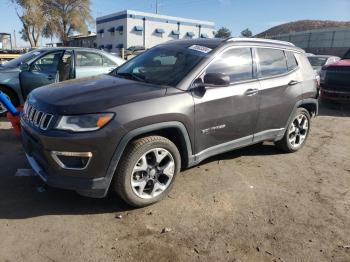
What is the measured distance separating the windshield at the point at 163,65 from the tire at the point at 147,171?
0.77 m

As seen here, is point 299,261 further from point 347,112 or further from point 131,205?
point 347,112

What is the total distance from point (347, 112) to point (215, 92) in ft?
23.8

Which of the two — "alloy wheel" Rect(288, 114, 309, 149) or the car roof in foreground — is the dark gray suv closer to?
the car roof in foreground

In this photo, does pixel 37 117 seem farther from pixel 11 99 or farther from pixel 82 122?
pixel 11 99

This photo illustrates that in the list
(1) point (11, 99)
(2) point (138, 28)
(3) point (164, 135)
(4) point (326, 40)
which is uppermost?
(2) point (138, 28)

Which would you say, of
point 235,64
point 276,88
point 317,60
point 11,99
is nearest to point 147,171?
point 235,64

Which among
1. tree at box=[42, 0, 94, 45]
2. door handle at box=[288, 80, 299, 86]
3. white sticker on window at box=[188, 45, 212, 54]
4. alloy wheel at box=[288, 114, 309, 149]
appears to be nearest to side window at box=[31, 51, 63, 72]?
white sticker on window at box=[188, 45, 212, 54]

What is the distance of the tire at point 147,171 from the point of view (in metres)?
3.58

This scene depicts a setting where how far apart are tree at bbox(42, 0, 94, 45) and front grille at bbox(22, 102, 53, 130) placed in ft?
151

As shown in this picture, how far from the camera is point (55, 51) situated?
7.66 meters

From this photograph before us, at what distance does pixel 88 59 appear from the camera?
7.87 meters

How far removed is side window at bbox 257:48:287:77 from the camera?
4.93 metres

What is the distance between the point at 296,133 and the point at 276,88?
3.81 feet

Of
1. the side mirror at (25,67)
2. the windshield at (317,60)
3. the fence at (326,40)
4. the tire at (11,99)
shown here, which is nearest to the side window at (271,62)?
the side mirror at (25,67)
